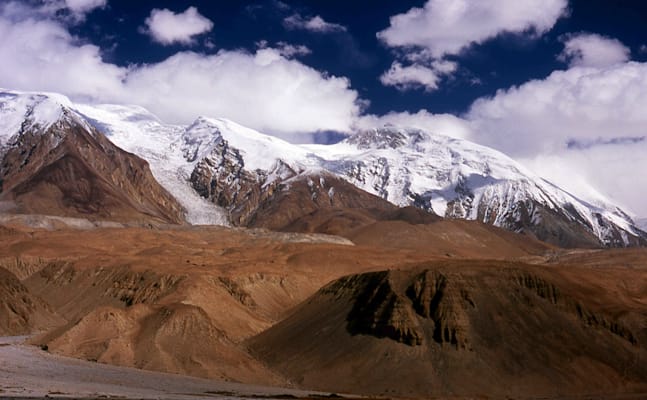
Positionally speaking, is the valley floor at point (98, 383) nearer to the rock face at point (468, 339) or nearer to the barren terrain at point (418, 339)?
the barren terrain at point (418, 339)

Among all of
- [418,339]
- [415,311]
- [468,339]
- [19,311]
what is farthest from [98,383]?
[19,311]

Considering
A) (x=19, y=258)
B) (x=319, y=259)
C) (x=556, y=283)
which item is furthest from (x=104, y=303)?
(x=556, y=283)

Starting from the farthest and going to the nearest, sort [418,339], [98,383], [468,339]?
[418,339]
[468,339]
[98,383]

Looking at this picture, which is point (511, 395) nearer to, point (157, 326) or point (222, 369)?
point (222, 369)

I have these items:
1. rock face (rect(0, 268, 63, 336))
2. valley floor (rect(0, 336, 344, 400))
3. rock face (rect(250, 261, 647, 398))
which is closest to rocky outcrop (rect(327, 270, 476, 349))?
rock face (rect(250, 261, 647, 398))

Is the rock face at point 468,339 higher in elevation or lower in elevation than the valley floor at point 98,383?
higher

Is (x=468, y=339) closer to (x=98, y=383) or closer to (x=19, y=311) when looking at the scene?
(x=98, y=383)

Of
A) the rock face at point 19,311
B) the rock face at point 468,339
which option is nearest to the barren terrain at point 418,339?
the rock face at point 468,339

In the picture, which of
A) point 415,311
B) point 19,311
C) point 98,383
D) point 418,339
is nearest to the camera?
point 98,383
